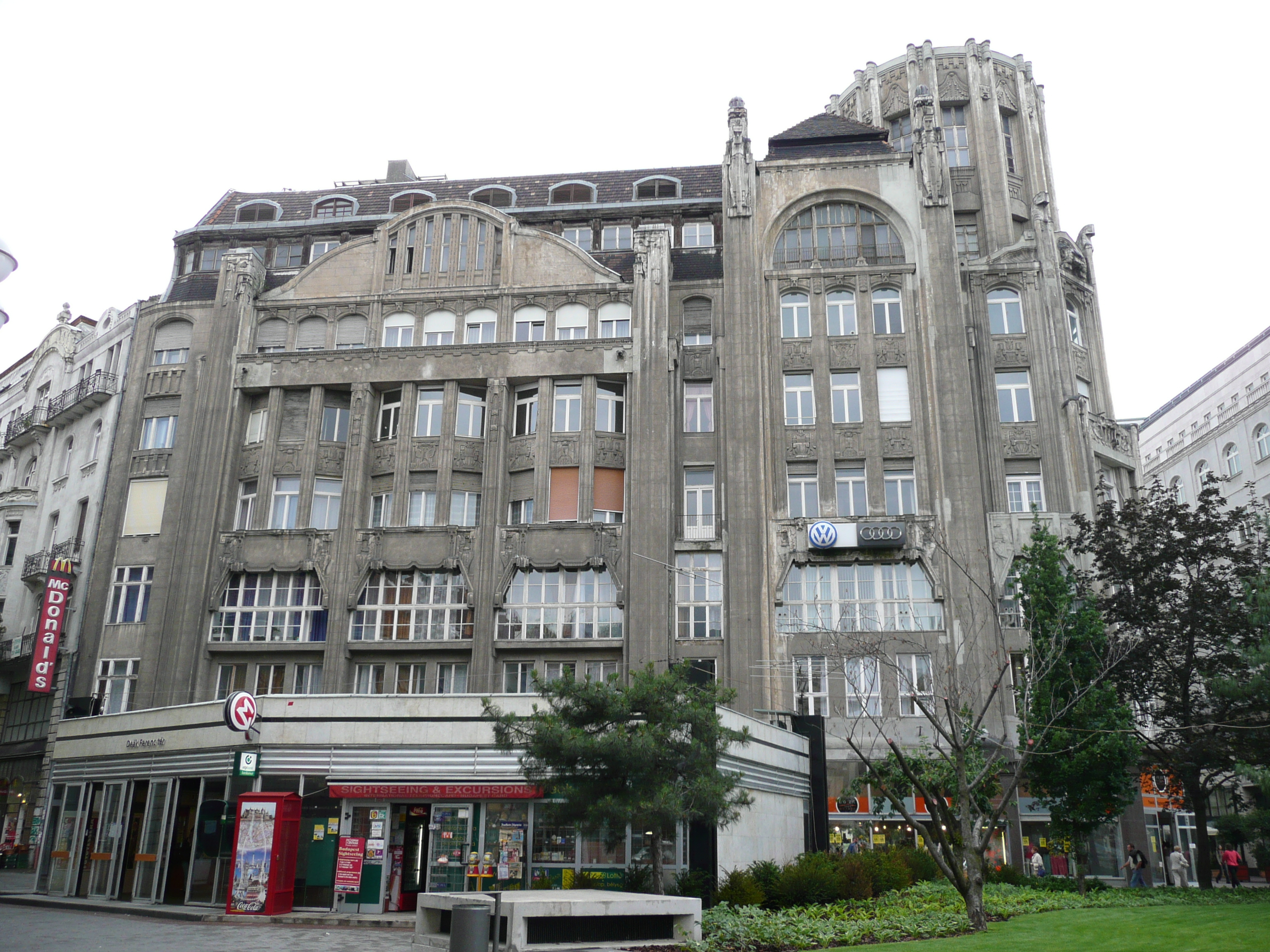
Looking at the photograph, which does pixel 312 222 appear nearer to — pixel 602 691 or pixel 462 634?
pixel 462 634

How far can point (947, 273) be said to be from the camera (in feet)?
148

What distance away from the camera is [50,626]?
41406 mm

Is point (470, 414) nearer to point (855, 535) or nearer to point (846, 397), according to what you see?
point (846, 397)

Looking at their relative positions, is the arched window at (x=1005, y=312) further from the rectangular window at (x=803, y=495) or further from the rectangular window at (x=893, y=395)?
the rectangular window at (x=803, y=495)

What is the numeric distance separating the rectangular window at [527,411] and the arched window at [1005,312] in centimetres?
2071

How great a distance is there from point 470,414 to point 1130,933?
104ft

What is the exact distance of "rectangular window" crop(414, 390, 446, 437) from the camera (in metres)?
43.3

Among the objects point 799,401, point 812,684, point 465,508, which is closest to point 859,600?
point 812,684

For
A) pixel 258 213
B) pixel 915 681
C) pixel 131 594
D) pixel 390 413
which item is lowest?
pixel 915 681

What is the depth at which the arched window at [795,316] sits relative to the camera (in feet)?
149

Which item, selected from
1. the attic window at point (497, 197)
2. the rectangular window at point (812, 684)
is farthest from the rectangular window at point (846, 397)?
the attic window at point (497, 197)

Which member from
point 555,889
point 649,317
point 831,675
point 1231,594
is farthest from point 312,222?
point 1231,594

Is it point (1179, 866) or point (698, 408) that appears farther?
point (698, 408)

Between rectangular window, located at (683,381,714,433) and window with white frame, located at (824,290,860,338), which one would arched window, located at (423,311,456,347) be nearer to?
rectangular window, located at (683,381,714,433)
